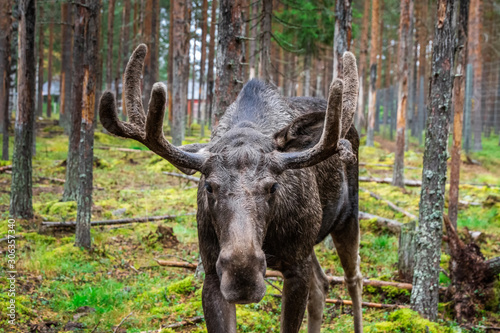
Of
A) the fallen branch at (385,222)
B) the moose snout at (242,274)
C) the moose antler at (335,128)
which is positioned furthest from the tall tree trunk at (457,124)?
the moose snout at (242,274)

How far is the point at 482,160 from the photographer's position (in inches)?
783

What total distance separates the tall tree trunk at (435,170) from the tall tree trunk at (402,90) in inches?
307

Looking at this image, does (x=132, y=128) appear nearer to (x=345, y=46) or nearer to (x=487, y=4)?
(x=345, y=46)

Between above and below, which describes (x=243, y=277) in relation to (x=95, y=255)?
above

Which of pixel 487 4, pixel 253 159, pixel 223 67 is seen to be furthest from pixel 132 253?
pixel 487 4

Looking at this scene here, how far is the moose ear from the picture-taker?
11.7 feet

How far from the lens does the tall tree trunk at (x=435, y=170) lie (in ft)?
16.3

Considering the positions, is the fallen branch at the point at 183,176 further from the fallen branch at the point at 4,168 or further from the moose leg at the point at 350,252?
the moose leg at the point at 350,252

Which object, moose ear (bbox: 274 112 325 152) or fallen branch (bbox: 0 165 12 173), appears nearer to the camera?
moose ear (bbox: 274 112 325 152)

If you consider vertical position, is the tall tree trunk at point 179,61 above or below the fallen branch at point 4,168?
above

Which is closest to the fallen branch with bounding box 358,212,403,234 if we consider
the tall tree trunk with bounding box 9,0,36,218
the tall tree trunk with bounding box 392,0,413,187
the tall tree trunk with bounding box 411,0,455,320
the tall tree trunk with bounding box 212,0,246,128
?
the tall tree trunk with bounding box 411,0,455,320

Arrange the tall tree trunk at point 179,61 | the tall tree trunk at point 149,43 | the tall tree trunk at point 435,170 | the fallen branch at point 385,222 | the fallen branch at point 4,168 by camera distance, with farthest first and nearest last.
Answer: the tall tree trunk at point 149,43, the tall tree trunk at point 179,61, the fallen branch at point 4,168, the fallen branch at point 385,222, the tall tree trunk at point 435,170

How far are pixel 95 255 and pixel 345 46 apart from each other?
5.67m

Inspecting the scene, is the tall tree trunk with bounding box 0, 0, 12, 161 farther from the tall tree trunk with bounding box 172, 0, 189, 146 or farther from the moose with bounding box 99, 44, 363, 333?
the moose with bounding box 99, 44, 363, 333
